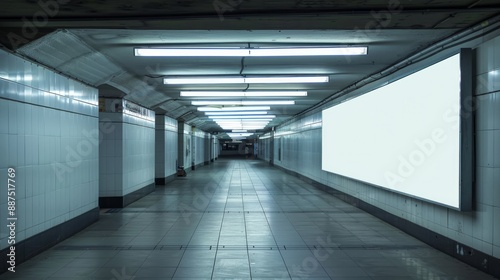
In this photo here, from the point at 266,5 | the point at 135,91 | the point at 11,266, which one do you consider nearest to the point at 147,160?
the point at 135,91

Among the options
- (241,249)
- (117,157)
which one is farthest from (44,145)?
(117,157)

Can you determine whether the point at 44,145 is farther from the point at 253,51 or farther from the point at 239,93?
the point at 239,93

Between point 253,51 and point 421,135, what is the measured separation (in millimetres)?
3056

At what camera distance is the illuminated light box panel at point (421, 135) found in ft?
17.6

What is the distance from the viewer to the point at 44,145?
6289 millimetres

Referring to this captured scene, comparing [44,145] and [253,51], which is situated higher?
[253,51]

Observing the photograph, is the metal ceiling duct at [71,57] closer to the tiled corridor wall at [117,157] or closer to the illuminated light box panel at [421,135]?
the tiled corridor wall at [117,157]

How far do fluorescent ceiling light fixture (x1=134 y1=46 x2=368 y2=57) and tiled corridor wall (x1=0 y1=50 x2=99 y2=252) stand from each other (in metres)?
1.68

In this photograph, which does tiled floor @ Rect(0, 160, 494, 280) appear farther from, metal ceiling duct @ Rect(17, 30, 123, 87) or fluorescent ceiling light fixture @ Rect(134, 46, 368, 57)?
fluorescent ceiling light fixture @ Rect(134, 46, 368, 57)

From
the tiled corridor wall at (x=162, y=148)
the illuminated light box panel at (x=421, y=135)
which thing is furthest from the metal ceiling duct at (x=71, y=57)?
the tiled corridor wall at (x=162, y=148)

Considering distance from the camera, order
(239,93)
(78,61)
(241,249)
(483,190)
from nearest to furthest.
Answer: (483,190) → (241,249) → (78,61) → (239,93)

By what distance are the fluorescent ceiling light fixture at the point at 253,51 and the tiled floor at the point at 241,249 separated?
3111 mm

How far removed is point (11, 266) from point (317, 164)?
1181cm

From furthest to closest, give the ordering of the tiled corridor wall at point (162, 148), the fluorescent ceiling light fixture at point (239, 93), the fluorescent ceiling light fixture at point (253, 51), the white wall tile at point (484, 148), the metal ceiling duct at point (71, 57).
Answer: the tiled corridor wall at point (162, 148)
the fluorescent ceiling light fixture at point (239, 93)
the fluorescent ceiling light fixture at point (253, 51)
the metal ceiling duct at point (71, 57)
the white wall tile at point (484, 148)
